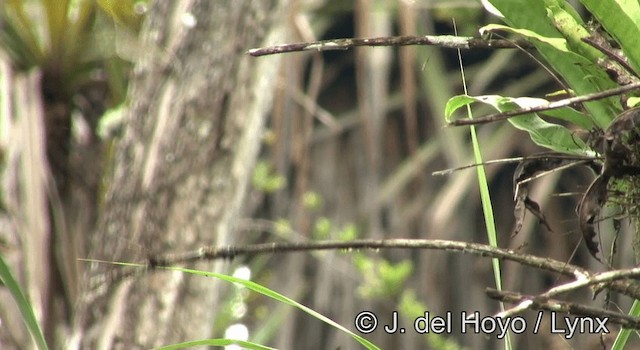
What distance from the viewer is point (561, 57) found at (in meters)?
0.74

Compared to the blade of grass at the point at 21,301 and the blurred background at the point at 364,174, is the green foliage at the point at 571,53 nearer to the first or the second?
the blade of grass at the point at 21,301

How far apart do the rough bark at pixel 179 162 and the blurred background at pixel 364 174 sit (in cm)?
44

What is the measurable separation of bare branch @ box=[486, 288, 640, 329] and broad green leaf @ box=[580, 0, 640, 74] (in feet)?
0.62

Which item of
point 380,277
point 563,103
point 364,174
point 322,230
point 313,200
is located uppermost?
point 364,174

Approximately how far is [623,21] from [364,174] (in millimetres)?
2697

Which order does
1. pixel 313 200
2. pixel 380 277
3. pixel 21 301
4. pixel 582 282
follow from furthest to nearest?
pixel 313 200, pixel 380 277, pixel 21 301, pixel 582 282

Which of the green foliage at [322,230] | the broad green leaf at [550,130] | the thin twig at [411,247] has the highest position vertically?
the green foliage at [322,230]

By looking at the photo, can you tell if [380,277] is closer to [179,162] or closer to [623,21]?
[179,162]

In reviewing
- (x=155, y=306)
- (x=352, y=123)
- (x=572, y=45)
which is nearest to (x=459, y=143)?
(x=352, y=123)

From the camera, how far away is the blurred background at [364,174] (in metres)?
2.70

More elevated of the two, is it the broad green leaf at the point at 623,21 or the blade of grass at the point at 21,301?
the broad green leaf at the point at 623,21

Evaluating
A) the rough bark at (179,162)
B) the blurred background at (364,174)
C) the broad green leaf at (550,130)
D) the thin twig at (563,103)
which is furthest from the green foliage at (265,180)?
the thin twig at (563,103)

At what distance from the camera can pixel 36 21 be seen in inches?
106

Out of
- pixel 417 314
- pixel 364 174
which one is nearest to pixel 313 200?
pixel 364 174
